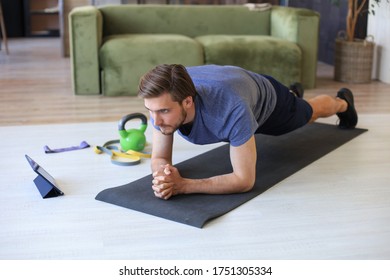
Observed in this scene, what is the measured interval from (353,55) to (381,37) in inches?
14.4

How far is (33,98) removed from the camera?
459 cm

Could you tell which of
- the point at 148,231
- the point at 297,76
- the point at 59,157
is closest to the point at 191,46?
the point at 297,76

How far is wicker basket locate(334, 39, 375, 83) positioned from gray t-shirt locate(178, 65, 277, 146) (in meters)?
2.96

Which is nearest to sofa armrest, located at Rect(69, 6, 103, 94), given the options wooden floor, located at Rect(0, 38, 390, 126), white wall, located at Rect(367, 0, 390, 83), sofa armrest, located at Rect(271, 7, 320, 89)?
wooden floor, located at Rect(0, 38, 390, 126)

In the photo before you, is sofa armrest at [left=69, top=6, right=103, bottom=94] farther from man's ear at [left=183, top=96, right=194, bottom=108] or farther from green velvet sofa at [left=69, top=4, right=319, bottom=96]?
man's ear at [left=183, top=96, right=194, bottom=108]

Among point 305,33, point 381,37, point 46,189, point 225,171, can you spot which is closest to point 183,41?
point 305,33

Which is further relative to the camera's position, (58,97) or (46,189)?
(58,97)

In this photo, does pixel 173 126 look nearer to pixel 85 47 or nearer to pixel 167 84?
pixel 167 84

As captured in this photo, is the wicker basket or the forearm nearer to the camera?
the forearm

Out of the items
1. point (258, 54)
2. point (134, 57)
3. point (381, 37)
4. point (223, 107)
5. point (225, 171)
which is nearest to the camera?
point (223, 107)

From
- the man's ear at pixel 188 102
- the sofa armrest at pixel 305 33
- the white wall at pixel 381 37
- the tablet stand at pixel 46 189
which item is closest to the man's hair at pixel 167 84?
the man's ear at pixel 188 102

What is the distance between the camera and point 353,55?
5195 millimetres

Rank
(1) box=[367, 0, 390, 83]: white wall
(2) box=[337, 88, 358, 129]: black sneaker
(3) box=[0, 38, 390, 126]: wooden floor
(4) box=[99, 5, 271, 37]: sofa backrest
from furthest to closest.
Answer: (1) box=[367, 0, 390, 83]: white wall
(4) box=[99, 5, 271, 37]: sofa backrest
(3) box=[0, 38, 390, 126]: wooden floor
(2) box=[337, 88, 358, 129]: black sneaker

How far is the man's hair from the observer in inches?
85.7
